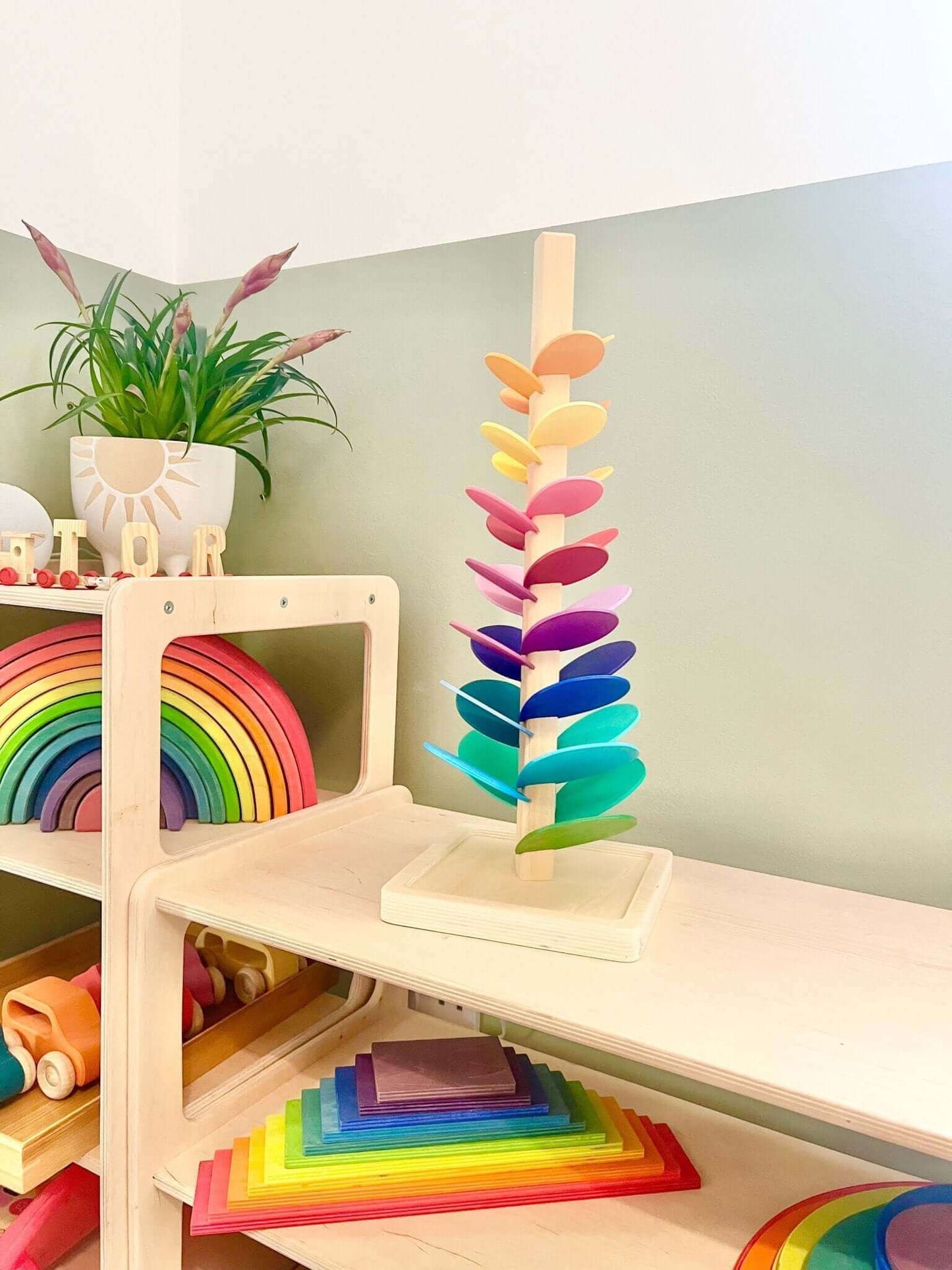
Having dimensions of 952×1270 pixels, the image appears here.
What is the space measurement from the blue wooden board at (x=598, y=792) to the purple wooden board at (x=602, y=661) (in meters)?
0.09

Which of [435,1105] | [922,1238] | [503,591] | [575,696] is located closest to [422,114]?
[503,591]

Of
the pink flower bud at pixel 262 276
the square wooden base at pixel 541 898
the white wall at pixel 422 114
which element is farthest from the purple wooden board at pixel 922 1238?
the pink flower bud at pixel 262 276

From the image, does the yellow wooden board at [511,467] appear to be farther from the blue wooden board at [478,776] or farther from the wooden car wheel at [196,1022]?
the wooden car wheel at [196,1022]

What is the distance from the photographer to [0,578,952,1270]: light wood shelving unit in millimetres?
625

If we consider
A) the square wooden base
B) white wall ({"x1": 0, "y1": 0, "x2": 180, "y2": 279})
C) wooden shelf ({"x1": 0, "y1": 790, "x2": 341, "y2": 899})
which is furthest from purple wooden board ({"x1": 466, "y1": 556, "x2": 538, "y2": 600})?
white wall ({"x1": 0, "y1": 0, "x2": 180, "y2": 279})

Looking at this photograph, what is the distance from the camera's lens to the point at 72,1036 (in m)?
0.99

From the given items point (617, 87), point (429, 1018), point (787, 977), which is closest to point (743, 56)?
point (617, 87)

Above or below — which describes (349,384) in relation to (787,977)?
above

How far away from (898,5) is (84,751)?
1.18 meters

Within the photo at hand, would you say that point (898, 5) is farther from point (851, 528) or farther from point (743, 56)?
point (851, 528)

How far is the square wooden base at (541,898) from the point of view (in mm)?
740

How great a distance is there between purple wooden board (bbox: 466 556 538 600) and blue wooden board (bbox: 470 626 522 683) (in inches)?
1.9

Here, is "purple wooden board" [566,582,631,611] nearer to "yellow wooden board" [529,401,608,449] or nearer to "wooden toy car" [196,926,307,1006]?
"yellow wooden board" [529,401,608,449]

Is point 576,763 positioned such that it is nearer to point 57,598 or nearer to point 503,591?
point 503,591
